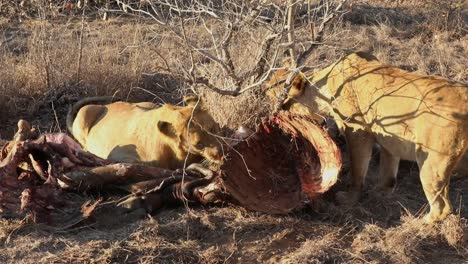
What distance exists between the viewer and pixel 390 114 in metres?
5.07

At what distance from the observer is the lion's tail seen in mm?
6762

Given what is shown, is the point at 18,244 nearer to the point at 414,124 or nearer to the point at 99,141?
the point at 99,141

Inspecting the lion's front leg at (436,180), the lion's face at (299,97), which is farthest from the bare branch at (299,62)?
the lion's front leg at (436,180)

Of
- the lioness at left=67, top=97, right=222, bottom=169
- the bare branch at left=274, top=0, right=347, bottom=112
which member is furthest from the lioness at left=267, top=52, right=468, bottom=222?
the lioness at left=67, top=97, right=222, bottom=169

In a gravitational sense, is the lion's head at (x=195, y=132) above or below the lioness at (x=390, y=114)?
below

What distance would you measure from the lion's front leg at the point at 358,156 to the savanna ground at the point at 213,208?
0.13m

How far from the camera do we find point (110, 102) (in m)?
7.25

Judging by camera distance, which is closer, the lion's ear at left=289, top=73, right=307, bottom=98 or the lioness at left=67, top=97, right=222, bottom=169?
the lioness at left=67, top=97, right=222, bottom=169

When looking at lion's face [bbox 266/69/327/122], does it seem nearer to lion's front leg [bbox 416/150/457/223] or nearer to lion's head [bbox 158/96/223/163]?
lion's head [bbox 158/96/223/163]

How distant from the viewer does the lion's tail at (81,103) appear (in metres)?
6.76

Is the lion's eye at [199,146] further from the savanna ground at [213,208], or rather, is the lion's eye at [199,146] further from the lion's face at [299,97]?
the lion's face at [299,97]

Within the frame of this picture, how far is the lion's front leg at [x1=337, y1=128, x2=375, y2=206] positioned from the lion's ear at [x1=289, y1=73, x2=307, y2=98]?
25.2 inches

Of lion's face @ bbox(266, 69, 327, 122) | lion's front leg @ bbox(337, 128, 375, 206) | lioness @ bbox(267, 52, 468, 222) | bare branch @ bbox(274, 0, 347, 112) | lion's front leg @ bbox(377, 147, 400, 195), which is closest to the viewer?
lioness @ bbox(267, 52, 468, 222)

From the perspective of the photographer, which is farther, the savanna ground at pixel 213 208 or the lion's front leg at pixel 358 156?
the lion's front leg at pixel 358 156
